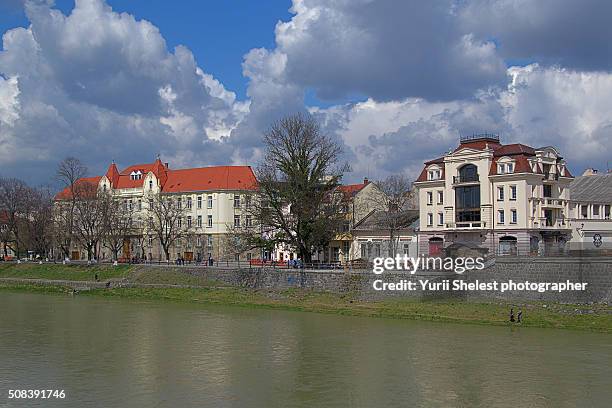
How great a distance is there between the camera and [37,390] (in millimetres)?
24688

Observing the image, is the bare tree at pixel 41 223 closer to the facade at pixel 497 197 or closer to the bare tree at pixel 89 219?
the bare tree at pixel 89 219

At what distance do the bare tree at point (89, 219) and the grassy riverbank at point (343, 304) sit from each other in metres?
6.42

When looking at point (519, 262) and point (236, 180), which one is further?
point (236, 180)

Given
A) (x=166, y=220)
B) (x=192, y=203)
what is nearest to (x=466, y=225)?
(x=166, y=220)

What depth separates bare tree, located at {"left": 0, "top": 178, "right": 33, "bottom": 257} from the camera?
90.4 metres

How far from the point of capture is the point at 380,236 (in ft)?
239

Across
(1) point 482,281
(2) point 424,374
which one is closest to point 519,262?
(1) point 482,281

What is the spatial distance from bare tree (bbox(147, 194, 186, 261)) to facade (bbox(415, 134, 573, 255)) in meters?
30.1

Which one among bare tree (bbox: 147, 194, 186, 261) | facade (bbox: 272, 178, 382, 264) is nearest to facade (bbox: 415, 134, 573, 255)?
facade (bbox: 272, 178, 382, 264)

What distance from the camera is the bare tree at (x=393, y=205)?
71.6 meters

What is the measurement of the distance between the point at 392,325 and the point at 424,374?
14458 millimetres

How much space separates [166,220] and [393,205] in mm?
26122

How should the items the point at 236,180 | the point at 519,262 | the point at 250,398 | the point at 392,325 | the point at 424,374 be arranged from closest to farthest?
1. the point at 250,398
2. the point at 424,374
3. the point at 392,325
4. the point at 519,262
5. the point at 236,180

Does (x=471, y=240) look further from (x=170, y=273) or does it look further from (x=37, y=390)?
(x=37, y=390)
